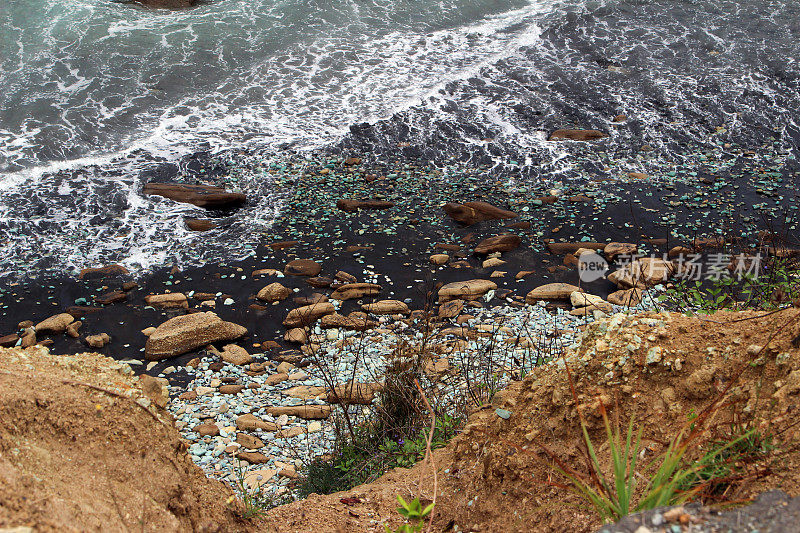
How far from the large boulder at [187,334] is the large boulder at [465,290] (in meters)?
1.92

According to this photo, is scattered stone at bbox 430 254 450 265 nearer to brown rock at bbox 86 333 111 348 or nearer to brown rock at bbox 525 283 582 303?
brown rock at bbox 525 283 582 303

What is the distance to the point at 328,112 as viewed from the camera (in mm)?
10297

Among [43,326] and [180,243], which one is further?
[180,243]

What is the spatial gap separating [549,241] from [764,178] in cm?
323

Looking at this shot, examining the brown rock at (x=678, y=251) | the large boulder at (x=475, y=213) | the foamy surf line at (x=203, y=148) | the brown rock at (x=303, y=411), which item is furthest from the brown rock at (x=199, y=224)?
the brown rock at (x=678, y=251)

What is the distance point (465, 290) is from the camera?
6188 mm

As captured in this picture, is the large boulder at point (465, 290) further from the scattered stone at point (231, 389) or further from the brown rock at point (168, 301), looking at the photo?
the brown rock at point (168, 301)

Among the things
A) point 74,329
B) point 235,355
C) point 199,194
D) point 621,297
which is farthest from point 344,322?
point 199,194

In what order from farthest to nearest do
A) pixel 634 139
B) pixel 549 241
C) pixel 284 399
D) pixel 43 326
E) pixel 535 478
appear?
pixel 634 139
pixel 549 241
pixel 43 326
pixel 284 399
pixel 535 478

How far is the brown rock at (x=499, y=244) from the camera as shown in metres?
6.95

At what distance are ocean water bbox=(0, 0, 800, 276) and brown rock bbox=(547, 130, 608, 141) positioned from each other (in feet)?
0.68

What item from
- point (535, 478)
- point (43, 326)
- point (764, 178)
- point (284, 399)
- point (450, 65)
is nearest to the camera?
point (535, 478)

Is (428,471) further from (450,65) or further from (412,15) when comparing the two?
(412,15)

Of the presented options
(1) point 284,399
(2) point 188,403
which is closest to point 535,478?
(1) point 284,399
